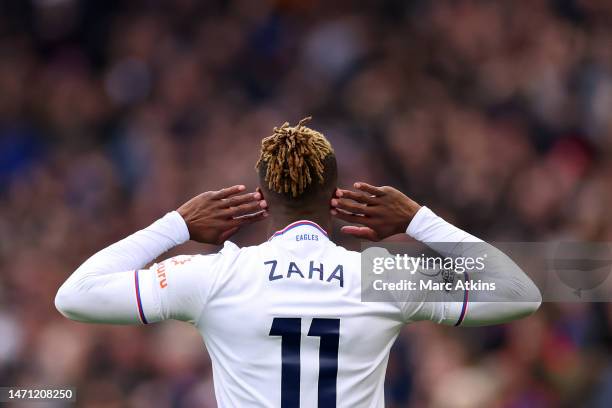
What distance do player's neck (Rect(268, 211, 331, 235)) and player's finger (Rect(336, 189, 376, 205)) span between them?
84 millimetres

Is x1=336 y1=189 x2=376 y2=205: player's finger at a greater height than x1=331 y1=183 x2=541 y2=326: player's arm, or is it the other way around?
x1=336 y1=189 x2=376 y2=205: player's finger

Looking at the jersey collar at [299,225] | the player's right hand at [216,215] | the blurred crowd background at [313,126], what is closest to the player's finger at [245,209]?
the player's right hand at [216,215]

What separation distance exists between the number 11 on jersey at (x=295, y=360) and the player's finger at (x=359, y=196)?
428 millimetres

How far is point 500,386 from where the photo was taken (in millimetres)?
5832

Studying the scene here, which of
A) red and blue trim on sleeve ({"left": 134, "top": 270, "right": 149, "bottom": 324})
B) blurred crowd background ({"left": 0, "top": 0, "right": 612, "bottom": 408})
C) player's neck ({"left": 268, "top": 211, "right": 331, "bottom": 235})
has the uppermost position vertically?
blurred crowd background ({"left": 0, "top": 0, "right": 612, "bottom": 408})

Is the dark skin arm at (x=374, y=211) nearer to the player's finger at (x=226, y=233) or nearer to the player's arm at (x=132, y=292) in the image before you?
the player's finger at (x=226, y=233)

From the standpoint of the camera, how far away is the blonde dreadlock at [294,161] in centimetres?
293

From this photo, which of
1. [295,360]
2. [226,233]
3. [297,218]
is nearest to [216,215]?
[226,233]

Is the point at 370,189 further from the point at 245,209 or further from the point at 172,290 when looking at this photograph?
the point at 172,290

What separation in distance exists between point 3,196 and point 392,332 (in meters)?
6.72

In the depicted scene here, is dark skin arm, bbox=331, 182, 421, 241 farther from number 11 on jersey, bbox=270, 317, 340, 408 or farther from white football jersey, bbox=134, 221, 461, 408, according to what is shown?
number 11 on jersey, bbox=270, 317, 340, 408

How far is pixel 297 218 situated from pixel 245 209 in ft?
0.65

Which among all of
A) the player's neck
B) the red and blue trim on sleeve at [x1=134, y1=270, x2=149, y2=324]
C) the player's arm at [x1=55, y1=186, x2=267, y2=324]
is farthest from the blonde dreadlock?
the red and blue trim on sleeve at [x1=134, y1=270, x2=149, y2=324]

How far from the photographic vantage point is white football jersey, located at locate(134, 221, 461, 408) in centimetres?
282
